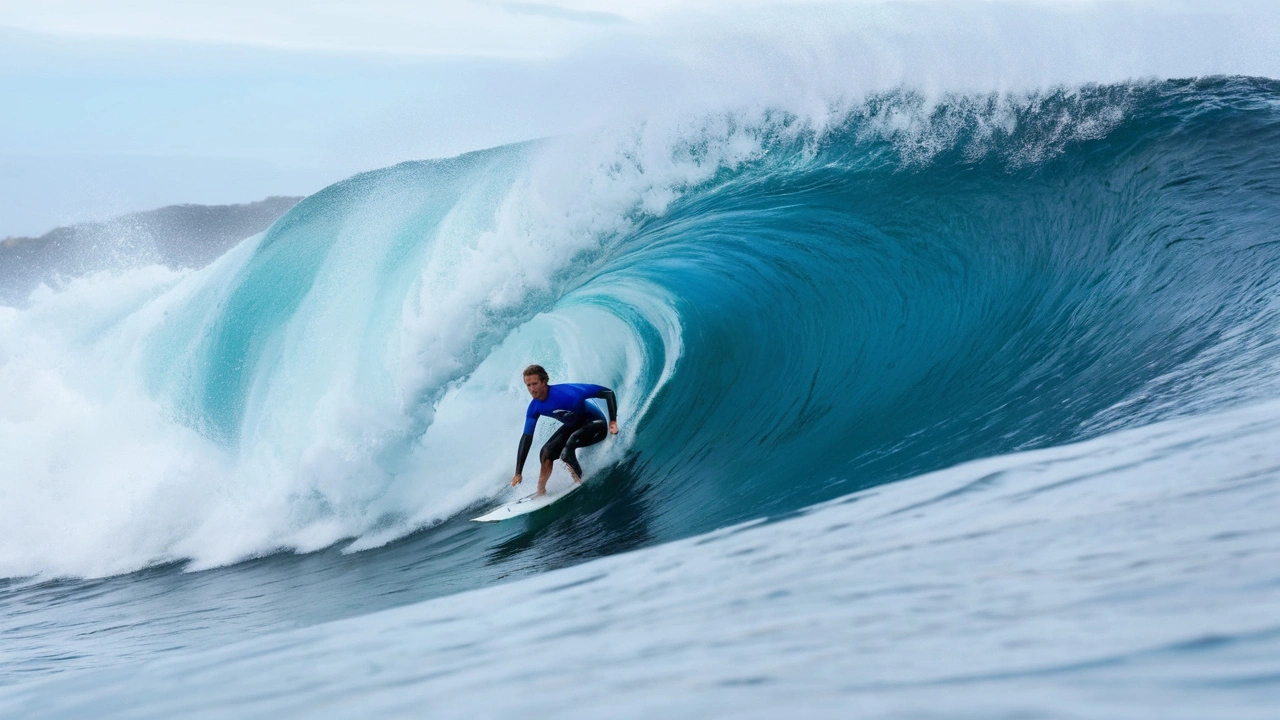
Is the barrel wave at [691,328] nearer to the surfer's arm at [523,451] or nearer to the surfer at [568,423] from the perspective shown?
the surfer at [568,423]

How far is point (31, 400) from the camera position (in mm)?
11367

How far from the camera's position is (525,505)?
6.52 metres

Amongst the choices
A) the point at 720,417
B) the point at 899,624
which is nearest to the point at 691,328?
the point at 720,417

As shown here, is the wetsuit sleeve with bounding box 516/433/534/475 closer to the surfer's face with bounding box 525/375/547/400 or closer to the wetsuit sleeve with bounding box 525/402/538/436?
the wetsuit sleeve with bounding box 525/402/538/436

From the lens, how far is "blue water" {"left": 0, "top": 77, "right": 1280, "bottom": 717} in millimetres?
2322

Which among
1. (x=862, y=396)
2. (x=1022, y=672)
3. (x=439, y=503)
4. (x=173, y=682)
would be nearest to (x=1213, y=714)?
(x=1022, y=672)

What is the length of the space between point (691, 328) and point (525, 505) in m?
2.78

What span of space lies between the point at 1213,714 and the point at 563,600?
2.34m

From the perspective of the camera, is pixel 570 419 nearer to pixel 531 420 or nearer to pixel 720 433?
pixel 531 420

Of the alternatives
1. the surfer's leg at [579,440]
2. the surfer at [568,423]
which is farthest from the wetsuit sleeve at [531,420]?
the surfer's leg at [579,440]

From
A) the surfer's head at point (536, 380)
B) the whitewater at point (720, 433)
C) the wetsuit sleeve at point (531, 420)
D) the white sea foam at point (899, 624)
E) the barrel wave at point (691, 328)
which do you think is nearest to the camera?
the white sea foam at point (899, 624)

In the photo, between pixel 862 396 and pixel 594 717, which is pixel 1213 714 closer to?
pixel 594 717

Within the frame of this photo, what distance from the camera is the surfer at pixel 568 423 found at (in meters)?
6.41

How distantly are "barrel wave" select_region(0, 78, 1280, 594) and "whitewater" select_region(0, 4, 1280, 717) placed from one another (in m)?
0.04
